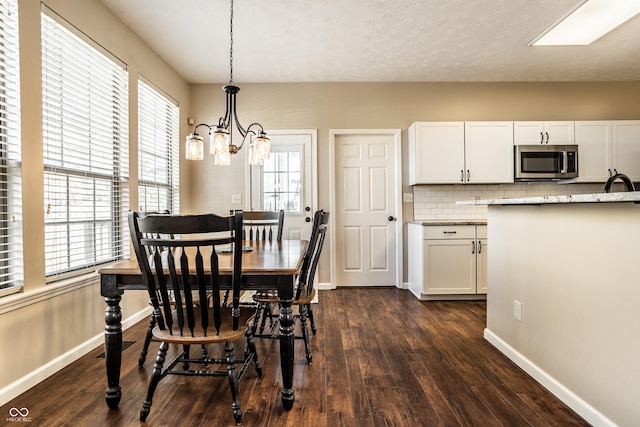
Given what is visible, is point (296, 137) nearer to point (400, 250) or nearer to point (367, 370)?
point (400, 250)

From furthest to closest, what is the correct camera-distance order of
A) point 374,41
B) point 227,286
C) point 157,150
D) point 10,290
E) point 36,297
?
1. point 157,150
2. point 374,41
3. point 36,297
4. point 10,290
5. point 227,286

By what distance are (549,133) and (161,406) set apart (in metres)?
4.54

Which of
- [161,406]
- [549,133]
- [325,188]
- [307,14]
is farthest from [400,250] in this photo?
[161,406]

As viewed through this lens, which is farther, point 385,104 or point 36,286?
point 385,104

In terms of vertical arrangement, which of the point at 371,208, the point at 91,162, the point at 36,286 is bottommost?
the point at 36,286

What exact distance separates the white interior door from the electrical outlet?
252cm

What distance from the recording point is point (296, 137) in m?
4.33

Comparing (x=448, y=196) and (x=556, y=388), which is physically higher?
(x=448, y=196)

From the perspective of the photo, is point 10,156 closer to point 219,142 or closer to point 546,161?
point 219,142

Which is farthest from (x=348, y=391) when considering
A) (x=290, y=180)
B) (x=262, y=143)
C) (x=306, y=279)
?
(x=290, y=180)

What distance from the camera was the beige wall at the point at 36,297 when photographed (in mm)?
1878

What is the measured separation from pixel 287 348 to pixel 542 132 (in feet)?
12.8

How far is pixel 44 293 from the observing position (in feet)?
6.78

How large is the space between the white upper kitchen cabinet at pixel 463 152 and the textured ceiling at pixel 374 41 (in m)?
0.69
